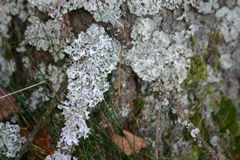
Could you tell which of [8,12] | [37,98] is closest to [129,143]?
[37,98]

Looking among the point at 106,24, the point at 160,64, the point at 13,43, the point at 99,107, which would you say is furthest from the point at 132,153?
the point at 13,43

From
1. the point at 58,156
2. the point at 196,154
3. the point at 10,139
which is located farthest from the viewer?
the point at 196,154

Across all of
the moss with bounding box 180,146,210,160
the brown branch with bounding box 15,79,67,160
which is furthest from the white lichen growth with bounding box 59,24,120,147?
the moss with bounding box 180,146,210,160

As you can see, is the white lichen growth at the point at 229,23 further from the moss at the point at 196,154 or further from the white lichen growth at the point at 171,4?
the moss at the point at 196,154

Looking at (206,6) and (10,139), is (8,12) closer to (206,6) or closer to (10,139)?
(10,139)

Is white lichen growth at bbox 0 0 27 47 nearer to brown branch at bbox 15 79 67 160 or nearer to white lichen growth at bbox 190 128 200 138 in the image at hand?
brown branch at bbox 15 79 67 160

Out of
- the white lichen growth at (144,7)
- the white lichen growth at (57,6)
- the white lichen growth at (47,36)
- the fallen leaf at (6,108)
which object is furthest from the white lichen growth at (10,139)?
the white lichen growth at (144,7)

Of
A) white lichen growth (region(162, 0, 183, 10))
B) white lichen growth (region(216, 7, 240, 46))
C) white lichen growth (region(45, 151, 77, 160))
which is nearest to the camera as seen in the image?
white lichen growth (region(45, 151, 77, 160))
